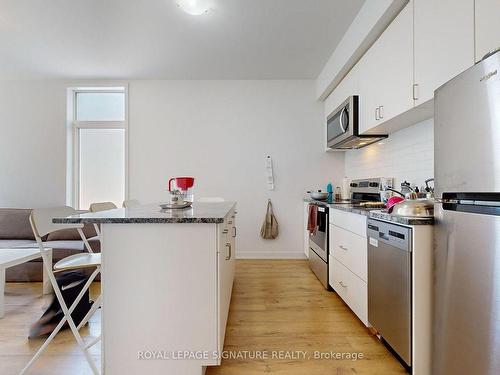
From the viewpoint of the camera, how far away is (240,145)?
440 centimetres

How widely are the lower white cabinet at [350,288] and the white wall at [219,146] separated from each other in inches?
62.2

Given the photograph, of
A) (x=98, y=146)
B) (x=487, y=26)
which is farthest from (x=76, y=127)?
(x=487, y=26)

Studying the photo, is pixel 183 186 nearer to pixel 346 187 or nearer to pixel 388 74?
pixel 388 74

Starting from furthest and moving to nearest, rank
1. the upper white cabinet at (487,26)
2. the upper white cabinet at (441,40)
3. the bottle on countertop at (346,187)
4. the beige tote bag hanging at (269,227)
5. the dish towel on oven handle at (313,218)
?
the beige tote bag hanging at (269,227)
the bottle on countertop at (346,187)
the dish towel on oven handle at (313,218)
the upper white cabinet at (441,40)
the upper white cabinet at (487,26)

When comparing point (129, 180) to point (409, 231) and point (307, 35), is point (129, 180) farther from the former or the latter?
point (409, 231)

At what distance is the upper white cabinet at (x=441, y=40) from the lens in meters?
1.47

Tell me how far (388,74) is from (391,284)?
5.30 ft

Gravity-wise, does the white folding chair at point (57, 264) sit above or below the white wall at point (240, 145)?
below

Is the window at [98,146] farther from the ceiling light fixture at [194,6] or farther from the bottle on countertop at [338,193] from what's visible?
the bottle on countertop at [338,193]

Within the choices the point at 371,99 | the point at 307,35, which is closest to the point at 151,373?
the point at 371,99

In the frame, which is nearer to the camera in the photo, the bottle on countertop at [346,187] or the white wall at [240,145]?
the bottle on countertop at [346,187]

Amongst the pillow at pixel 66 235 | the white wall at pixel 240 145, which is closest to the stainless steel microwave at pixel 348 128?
the white wall at pixel 240 145

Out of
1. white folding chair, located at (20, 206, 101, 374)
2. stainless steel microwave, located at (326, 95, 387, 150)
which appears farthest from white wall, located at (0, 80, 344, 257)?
white folding chair, located at (20, 206, 101, 374)

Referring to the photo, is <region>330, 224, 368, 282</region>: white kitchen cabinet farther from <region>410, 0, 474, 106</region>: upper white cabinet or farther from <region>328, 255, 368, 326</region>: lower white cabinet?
<region>410, 0, 474, 106</region>: upper white cabinet
